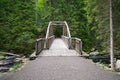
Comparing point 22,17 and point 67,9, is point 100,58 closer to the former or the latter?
point 22,17

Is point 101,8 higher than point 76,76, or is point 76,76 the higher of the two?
point 101,8

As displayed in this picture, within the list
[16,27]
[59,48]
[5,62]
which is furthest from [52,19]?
[5,62]

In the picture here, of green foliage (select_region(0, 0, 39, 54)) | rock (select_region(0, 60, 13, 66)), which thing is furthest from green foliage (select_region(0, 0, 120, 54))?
rock (select_region(0, 60, 13, 66))

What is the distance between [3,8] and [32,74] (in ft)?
68.2

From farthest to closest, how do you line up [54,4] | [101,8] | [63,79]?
1. [54,4]
2. [101,8]
3. [63,79]

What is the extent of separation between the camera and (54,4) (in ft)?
157

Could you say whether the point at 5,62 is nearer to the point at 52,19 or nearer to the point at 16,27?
the point at 16,27

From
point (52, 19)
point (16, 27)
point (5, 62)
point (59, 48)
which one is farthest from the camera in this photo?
point (52, 19)

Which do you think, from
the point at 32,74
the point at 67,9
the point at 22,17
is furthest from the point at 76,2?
the point at 32,74

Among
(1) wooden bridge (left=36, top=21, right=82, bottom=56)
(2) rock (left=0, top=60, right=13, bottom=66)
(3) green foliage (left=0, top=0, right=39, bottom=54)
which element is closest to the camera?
(2) rock (left=0, top=60, right=13, bottom=66)

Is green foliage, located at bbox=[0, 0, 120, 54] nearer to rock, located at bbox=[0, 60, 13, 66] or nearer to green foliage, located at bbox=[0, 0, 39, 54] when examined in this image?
green foliage, located at bbox=[0, 0, 39, 54]

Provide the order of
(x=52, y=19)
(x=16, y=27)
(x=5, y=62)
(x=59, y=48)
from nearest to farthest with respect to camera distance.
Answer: (x=5, y=62)
(x=59, y=48)
(x=16, y=27)
(x=52, y=19)

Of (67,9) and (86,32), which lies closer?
(86,32)

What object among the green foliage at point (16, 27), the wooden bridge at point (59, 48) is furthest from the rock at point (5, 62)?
the green foliage at point (16, 27)
